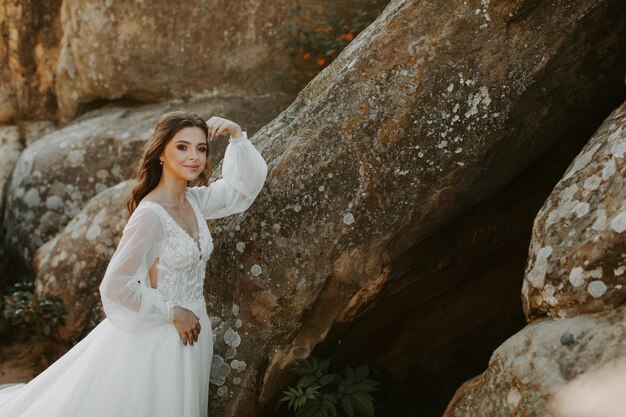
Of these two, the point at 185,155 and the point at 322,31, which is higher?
the point at 322,31

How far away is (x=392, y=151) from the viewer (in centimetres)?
390

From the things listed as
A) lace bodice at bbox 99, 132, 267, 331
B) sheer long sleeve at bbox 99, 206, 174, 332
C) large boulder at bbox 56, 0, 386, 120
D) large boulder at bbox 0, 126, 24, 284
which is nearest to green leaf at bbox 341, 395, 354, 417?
lace bodice at bbox 99, 132, 267, 331

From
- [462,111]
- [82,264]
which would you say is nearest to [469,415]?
[462,111]

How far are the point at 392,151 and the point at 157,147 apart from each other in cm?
130

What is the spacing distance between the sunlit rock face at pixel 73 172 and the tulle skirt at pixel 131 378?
3270mm

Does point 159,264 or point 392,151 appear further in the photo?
point 392,151

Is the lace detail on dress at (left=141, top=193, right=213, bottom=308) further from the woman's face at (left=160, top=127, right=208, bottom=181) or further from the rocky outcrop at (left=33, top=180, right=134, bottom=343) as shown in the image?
Result: the rocky outcrop at (left=33, top=180, right=134, bottom=343)

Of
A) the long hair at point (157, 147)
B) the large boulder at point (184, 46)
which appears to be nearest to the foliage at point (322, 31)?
the large boulder at point (184, 46)

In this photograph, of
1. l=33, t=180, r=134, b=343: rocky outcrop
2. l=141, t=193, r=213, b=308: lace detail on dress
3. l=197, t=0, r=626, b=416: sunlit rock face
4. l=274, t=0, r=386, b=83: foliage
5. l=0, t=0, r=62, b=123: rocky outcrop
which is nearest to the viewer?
l=141, t=193, r=213, b=308: lace detail on dress

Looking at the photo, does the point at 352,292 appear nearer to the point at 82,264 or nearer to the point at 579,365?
the point at 579,365

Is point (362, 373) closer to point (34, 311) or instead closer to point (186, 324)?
point (186, 324)

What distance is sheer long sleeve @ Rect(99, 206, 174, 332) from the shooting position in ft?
11.7

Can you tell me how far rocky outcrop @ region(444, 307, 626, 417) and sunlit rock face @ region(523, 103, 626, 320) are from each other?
8cm

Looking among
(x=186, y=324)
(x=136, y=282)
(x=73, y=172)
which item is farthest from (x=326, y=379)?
(x=73, y=172)
